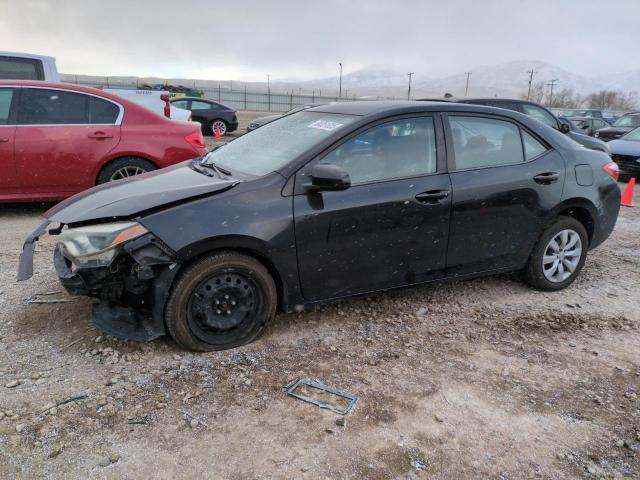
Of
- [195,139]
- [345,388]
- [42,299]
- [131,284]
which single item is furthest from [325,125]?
[195,139]

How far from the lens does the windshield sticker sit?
3.59 meters

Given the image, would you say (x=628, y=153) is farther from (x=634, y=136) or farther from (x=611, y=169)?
(x=611, y=169)

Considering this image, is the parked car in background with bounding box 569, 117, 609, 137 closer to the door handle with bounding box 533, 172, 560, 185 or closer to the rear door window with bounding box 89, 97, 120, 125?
the door handle with bounding box 533, 172, 560, 185

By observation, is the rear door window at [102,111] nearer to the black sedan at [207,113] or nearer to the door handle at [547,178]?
the door handle at [547,178]

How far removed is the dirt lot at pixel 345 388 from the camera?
236cm

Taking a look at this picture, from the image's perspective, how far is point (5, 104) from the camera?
5.71m

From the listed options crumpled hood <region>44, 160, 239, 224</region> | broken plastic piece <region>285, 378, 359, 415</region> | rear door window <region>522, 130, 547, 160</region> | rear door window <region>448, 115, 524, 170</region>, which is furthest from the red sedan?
→ broken plastic piece <region>285, 378, 359, 415</region>

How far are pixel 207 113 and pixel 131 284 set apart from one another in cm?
1731

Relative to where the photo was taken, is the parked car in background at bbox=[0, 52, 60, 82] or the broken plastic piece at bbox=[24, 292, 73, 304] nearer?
the broken plastic piece at bbox=[24, 292, 73, 304]

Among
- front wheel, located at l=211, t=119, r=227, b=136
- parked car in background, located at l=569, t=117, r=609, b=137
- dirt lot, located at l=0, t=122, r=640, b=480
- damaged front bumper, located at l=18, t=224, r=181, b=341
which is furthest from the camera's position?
front wheel, located at l=211, t=119, r=227, b=136

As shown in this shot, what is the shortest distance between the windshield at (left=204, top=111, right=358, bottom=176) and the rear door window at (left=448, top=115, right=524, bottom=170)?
0.87 m

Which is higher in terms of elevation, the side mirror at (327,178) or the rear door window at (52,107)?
the rear door window at (52,107)

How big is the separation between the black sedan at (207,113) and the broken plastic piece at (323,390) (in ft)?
57.0

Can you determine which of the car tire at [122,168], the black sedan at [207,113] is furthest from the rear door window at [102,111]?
the black sedan at [207,113]
